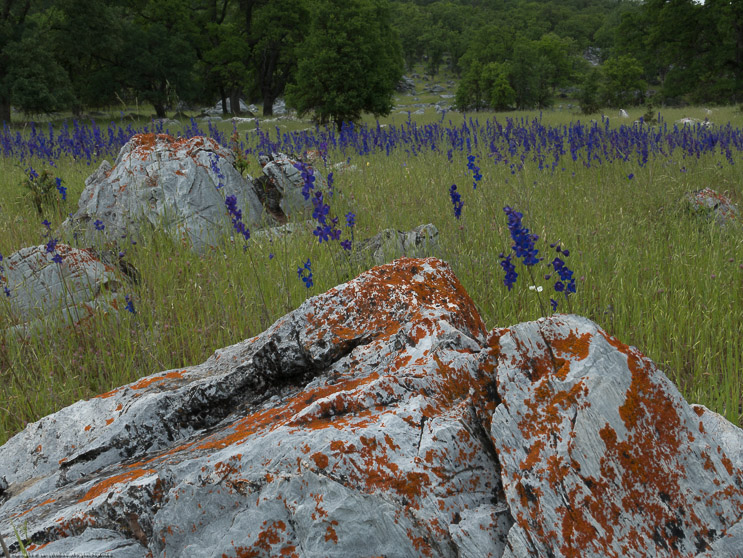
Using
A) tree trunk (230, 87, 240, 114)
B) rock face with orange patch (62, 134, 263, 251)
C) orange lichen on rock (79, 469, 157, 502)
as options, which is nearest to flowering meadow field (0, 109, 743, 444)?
rock face with orange patch (62, 134, 263, 251)

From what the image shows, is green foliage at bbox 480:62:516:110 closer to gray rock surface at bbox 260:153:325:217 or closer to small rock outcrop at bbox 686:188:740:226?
gray rock surface at bbox 260:153:325:217

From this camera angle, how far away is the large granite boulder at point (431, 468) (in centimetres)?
118

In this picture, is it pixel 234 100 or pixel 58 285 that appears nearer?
pixel 58 285

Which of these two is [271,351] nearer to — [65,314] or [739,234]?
[65,314]

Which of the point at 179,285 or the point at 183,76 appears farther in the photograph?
the point at 183,76

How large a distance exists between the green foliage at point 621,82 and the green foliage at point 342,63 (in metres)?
25.2

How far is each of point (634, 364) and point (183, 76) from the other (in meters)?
36.8

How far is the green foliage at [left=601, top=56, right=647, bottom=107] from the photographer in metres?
35.8

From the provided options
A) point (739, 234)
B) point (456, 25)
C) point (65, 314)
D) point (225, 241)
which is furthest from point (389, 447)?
point (456, 25)

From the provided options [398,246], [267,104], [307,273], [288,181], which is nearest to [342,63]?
[288,181]

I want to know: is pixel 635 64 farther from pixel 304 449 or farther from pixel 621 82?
pixel 304 449

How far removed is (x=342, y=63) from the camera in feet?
55.9

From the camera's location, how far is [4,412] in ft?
8.41

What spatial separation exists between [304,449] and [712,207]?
5.30m
